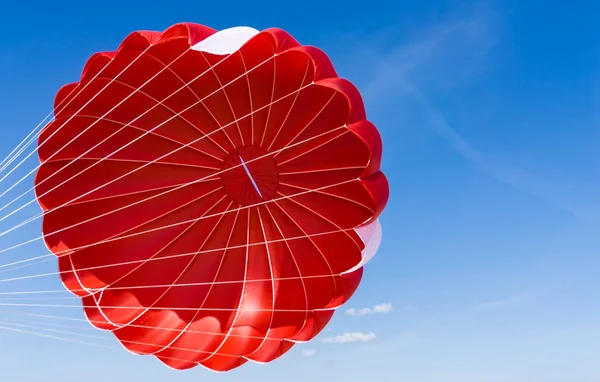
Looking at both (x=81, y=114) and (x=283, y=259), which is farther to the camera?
(x=283, y=259)

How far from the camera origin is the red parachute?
36.6 ft

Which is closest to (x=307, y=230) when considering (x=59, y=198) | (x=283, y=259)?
(x=283, y=259)

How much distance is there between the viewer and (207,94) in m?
11.7

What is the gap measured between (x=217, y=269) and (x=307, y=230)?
1702mm

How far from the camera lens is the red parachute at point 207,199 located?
36.6 feet

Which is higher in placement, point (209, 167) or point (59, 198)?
point (209, 167)

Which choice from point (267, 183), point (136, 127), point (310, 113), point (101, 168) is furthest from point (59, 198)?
point (310, 113)

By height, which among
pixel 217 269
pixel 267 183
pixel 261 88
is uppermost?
pixel 261 88

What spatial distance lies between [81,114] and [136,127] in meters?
0.89

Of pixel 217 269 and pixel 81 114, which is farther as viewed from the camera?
pixel 217 269

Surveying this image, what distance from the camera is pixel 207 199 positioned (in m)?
12.5

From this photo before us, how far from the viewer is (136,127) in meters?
11.7

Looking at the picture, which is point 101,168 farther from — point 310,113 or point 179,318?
point 310,113

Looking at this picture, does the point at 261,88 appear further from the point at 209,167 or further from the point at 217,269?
the point at 217,269
